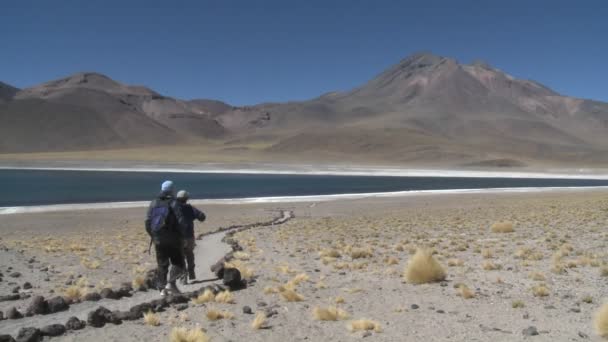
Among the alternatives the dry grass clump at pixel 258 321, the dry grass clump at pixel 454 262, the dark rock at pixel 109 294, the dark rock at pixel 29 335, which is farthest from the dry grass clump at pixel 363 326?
the dry grass clump at pixel 454 262

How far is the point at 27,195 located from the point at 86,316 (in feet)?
142

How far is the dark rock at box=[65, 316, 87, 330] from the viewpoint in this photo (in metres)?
6.14

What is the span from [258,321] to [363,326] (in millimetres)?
1095

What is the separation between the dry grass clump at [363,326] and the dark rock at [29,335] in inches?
119

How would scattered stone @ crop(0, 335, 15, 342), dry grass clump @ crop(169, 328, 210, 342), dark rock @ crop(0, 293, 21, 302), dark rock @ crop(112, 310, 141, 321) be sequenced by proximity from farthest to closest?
1. dark rock @ crop(0, 293, 21, 302)
2. dark rock @ crop(112, 310, 141, 321)
3. dry grass clump @ crop(169, 328, 210, 342)
4. scattered stone @ crop(0, 335, 15, 342)

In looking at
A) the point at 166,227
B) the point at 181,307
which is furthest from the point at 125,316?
the point at 166,227

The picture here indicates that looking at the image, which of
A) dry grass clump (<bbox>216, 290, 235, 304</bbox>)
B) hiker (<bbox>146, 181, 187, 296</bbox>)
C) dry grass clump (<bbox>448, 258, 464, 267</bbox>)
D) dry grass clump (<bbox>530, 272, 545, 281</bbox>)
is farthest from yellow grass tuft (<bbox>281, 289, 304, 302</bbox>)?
dry grass clump (<bbox>448, 258, 464, 267</bbox>)

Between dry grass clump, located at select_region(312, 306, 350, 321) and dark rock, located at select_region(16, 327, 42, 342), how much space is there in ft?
9.26

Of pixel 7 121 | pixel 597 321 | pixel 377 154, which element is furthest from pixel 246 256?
pixel 7 121

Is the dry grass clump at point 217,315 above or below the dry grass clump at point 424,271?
below

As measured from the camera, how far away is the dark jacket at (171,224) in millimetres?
7660

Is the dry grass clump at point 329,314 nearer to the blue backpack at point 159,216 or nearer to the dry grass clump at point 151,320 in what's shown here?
the dry grass clump at point 151,320

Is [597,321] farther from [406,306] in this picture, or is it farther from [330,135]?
[330,135]

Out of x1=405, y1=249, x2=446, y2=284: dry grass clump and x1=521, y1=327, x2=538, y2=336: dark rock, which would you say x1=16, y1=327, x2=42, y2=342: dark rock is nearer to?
x1=521, y1=327, x2=538, y2=336: dark rock
